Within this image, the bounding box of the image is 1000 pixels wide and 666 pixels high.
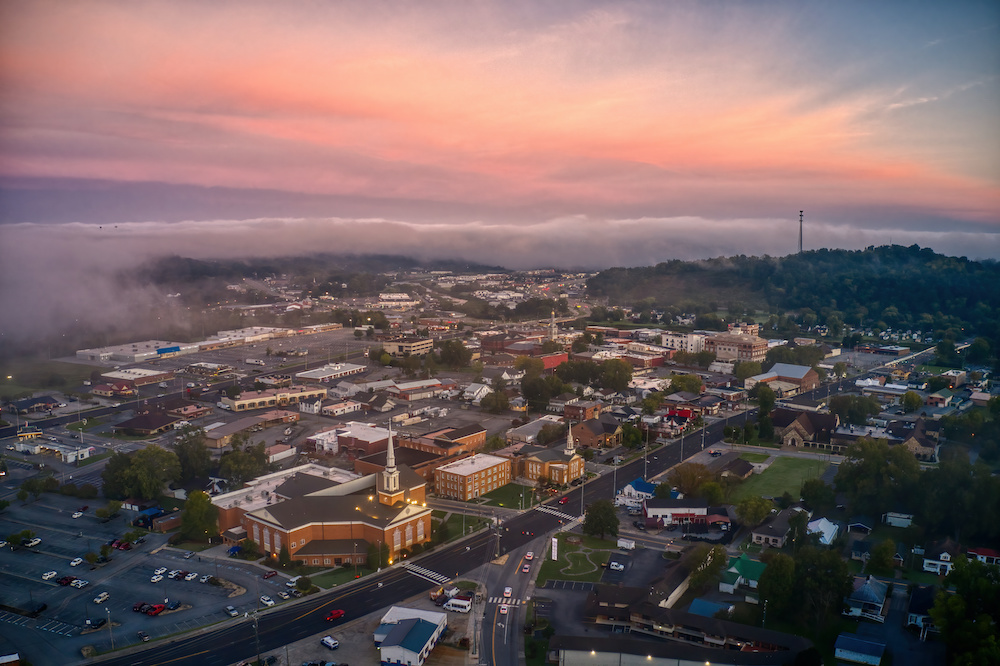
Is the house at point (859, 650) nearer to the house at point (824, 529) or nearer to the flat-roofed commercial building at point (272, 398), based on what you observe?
the house at point (824, 529)

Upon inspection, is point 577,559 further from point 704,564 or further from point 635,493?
point 635,493

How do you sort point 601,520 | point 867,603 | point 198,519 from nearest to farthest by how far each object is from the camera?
point 867,603 → point 198,519 → point 601,520

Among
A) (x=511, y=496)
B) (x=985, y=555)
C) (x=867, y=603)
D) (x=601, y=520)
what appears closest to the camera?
(x=867, y=603)

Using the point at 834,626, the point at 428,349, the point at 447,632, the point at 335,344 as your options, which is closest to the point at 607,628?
the point at 447,632

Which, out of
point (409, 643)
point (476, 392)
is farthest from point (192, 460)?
point (476, 392)

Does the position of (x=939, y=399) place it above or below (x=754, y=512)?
below

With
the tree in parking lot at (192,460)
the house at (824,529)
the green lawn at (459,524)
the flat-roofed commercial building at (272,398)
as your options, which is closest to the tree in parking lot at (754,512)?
the house at (824,529)

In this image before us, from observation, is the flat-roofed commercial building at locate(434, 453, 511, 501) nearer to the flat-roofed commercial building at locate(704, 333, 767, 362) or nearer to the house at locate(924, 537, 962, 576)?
the house at locate(924, 537, 962, 576)
